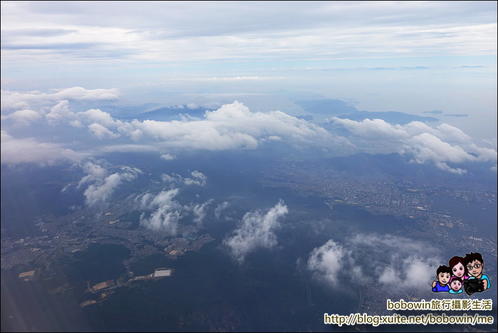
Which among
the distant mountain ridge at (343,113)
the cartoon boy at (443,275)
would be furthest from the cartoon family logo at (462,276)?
the distant mountain ridge at (343,113)

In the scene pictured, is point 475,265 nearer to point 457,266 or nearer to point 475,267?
point 475,267

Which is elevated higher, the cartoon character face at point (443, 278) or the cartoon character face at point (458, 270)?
the cartoon character face at point (458, 270)

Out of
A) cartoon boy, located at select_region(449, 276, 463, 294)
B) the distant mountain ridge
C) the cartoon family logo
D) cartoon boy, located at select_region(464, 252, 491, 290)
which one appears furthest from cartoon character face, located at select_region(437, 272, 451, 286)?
the distant mountain ridge

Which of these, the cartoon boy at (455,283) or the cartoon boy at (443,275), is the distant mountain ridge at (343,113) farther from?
the cartoon boy at (443,275)

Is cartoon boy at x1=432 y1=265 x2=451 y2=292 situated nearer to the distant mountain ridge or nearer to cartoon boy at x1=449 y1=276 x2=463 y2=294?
cartoon boy at x1=449 y1=276 x2=463 y2=294

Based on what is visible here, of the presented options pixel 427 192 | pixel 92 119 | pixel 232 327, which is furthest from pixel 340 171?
pixel 92 119

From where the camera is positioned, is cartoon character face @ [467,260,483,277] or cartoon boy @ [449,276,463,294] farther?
cartoon boy @ [449,276,463,294]

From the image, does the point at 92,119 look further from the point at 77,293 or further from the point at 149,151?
the point at 77,293
